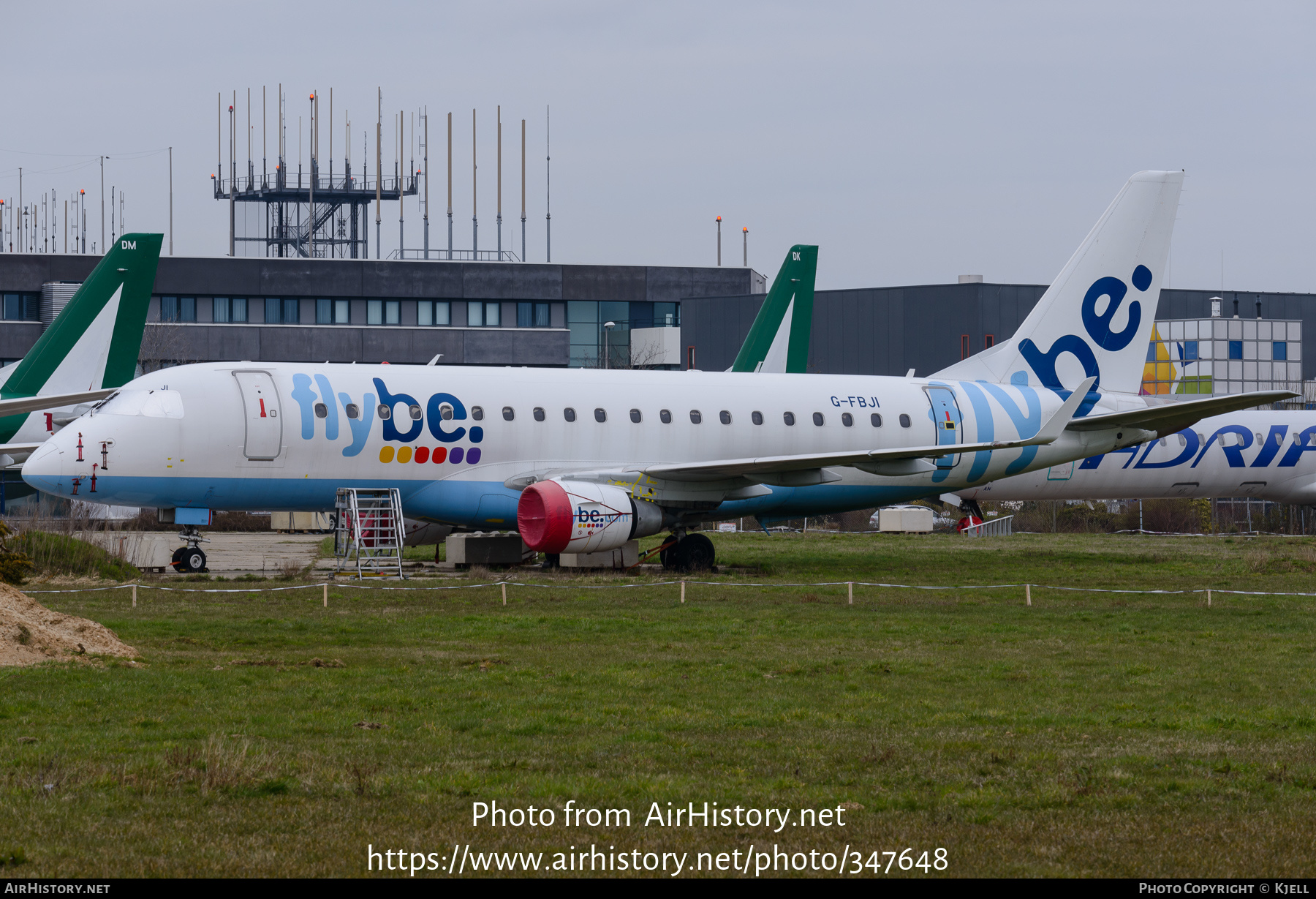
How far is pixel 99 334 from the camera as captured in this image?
33.8 meters

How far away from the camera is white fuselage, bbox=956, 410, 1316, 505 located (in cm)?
3478

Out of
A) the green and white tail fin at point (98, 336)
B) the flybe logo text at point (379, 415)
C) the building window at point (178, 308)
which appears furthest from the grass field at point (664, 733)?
the building window at point (178, 308)

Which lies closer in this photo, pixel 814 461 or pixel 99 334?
pixel 814 461

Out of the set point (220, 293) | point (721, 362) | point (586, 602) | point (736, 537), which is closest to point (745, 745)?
point (586, 602)

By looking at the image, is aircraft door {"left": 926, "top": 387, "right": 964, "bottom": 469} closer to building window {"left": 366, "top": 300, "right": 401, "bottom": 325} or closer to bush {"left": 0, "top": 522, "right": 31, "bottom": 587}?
bush {"left": 0, "top": 522, "right": 31, "bottom": 587}

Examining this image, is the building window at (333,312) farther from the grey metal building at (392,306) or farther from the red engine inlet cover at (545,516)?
the red engine inlet cover at (545,516)

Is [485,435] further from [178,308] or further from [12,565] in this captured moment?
[178,308]

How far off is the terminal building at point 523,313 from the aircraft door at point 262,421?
45882 mm

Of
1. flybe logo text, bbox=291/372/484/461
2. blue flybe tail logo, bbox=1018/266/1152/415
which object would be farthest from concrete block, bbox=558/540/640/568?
blue flybe tail logo, bbox=1018/266/1152/415

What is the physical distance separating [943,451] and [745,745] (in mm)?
16863

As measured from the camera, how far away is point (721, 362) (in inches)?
3307

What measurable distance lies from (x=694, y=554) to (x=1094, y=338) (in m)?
11.2

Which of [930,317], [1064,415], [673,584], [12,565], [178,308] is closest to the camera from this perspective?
[12,565]

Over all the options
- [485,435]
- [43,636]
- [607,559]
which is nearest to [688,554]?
[607,559]
